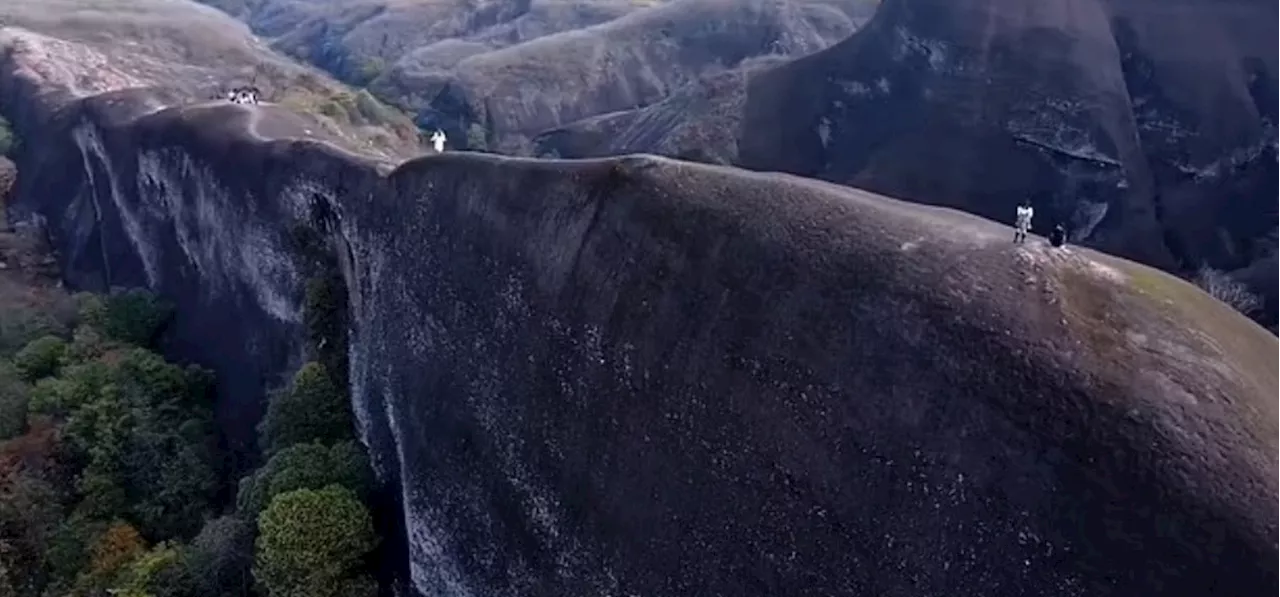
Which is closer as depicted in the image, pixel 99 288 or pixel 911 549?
pixel 911 549

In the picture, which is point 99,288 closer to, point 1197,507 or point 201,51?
point 1197,507

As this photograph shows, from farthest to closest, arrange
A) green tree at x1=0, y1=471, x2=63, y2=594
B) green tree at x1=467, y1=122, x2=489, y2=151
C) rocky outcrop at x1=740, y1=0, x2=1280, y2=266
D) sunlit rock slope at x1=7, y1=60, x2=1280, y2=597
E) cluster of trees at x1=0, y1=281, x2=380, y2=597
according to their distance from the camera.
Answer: green tree at x1=467, y1=122, x2=489, y2=151 → rocky outcrop at x1=740, y1=0, x2=1280, y2=266 → green tree at x1=0, y1=471, x2=63, y2=594 → cluster of trees at x1=0, y1=281, x2=380, y2=597 → sunlit rock slope at x1=7, y1=60, x2=1280, y2=597

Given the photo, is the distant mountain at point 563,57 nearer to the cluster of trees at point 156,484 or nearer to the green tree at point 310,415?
the cluster of trees at point 156,484

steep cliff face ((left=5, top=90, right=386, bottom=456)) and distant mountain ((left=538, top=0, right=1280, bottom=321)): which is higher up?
steep cliff face ((left=5, top=90, right=386, bottom=456))

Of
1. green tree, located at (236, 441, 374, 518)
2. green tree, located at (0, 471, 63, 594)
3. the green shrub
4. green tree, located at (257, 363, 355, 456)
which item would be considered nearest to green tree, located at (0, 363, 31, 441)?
green tree, located at (0, 471, 63, 594)

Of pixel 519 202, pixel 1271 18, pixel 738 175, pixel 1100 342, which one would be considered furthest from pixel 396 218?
pixel 1271 18

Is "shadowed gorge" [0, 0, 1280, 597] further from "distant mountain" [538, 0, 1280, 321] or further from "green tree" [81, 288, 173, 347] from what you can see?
"distant mountain" [538, 0, 1280, 321]

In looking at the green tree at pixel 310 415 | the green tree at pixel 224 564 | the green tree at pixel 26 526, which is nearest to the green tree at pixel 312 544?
the green tree at pixel 224 564
